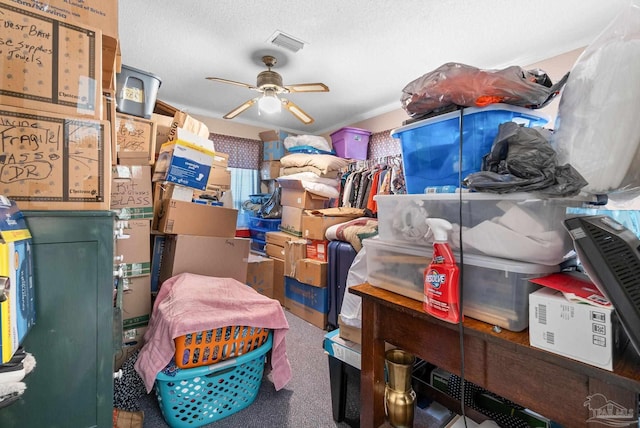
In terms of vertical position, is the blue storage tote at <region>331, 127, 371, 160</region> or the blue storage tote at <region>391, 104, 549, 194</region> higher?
the blue storage tote at <region>331, 127, 371, 160</region>

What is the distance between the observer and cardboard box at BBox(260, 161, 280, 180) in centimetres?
418

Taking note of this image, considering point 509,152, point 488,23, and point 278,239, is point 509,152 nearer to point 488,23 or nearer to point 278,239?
point 488,23

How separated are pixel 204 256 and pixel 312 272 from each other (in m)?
1.01

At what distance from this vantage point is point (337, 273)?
8.32 feet

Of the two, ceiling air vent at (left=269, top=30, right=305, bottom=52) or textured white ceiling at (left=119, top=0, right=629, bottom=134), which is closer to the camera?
textured white ceiling at (left=119, top=0, right=629, bottom=134)

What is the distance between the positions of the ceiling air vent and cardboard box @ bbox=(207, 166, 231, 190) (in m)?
1.32

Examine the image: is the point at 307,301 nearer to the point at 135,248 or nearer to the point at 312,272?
the point at 312,272

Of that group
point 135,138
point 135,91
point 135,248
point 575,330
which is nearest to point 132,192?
point 135,248

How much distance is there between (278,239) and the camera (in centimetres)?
324

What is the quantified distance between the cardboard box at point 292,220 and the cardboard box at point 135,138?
147 cm

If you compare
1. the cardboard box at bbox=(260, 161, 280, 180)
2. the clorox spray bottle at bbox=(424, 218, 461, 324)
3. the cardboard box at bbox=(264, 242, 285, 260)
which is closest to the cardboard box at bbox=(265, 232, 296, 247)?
the cardboard box at bbox=(264, 242, 285, 260)

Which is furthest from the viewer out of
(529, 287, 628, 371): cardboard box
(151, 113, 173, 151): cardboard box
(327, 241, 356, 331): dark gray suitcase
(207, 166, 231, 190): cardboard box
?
(207, 166, 231, 190): cardboard box

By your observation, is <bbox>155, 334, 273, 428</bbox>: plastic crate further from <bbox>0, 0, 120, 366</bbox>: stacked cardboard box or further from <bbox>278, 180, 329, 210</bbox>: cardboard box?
<bbox>278, 180, 329, 210</bbox>: cardboard box

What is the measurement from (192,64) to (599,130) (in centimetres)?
286
